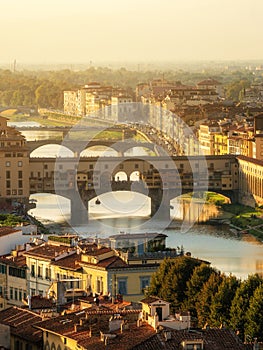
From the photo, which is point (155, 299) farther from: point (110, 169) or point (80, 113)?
point (80, 113)

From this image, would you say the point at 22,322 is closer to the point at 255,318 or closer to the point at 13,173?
the point at 255,318

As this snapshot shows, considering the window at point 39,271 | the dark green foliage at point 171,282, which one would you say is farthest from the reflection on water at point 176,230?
Result: the dark green foliage at point 171,282

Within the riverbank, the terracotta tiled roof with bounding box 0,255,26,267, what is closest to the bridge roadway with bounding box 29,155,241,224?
the riverbank

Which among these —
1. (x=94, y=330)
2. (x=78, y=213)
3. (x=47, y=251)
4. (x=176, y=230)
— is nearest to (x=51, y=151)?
(x=78, y=213)

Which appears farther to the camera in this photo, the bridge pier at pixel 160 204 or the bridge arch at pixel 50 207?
the bridge pier at pixel 160 204

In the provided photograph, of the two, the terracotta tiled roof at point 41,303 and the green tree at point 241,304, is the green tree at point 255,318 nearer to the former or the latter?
the green tree at point 241,304

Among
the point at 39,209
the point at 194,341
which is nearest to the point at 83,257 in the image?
the point at 194,341

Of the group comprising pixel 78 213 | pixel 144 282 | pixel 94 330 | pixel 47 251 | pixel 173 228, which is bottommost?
pixel 78 213

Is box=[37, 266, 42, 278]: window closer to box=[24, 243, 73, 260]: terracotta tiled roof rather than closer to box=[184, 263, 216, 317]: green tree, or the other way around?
box=[24, 243, 73, 260]: terracotta tiled roof
